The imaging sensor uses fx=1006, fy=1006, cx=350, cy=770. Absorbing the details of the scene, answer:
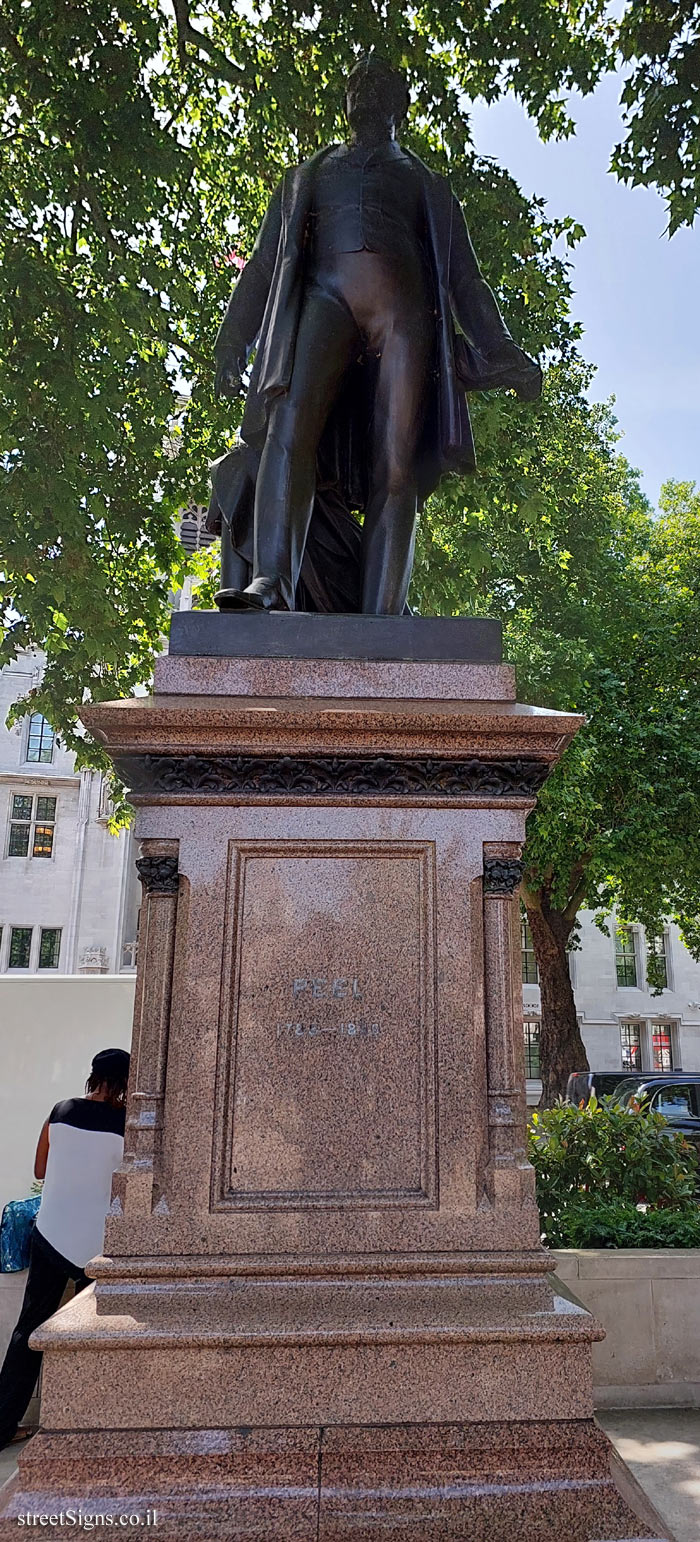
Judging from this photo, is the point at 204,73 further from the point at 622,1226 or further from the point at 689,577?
the point at 689,577

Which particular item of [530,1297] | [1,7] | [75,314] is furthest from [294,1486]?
[1,7]

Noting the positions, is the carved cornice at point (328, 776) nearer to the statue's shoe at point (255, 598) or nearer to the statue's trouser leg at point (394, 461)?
the statue's shoe at point (255, 598)

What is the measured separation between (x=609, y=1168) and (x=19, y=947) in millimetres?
31785

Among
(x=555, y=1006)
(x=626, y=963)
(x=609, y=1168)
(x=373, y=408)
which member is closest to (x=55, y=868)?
(x=555, y=1006)

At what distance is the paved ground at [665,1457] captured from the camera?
11.7ft

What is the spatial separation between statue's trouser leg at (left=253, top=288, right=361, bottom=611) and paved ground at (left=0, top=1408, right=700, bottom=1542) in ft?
12.0

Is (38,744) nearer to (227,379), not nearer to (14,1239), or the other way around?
(14,1239)

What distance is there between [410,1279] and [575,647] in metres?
16.3

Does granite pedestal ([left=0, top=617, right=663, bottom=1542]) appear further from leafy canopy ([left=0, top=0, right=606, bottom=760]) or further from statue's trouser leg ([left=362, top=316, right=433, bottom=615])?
leafy canopy ([left=0, top=0, right=606, bottom=760])

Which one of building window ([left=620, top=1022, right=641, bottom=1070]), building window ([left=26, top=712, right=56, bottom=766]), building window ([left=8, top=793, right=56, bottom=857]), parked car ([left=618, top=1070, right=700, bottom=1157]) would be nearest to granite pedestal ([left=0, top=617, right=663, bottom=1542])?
parked car ([left=618, top=1070, right=700, bottom=1157])

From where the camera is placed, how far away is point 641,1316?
5152 mm

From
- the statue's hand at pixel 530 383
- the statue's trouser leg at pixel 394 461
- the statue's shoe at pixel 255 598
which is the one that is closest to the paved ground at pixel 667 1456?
the statue's shoe at pixel 255 598

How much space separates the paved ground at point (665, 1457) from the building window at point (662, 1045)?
37811 millimetres

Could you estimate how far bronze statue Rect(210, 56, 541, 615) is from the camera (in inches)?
165
